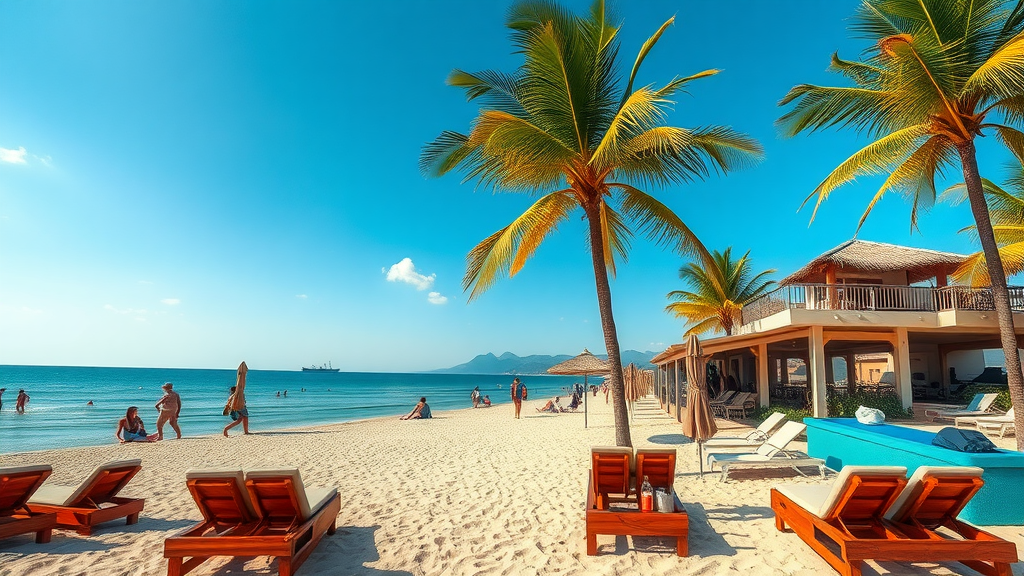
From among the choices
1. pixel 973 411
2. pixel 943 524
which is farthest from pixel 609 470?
pixel 973 411

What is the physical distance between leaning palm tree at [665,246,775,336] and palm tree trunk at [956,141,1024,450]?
1407 cm

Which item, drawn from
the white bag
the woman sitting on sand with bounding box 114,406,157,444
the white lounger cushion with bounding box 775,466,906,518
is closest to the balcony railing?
the white bag

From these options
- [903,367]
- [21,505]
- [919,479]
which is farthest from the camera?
[903,367]

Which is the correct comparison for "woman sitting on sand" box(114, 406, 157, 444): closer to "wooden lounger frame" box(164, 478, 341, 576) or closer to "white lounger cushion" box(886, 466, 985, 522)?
"wooden lounger frame" box(164, 478, 341, 576)

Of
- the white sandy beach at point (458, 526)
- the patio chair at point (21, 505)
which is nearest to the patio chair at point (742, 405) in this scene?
the white sandy beach at point (458, 526)

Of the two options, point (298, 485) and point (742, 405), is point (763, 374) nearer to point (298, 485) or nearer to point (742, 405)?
point (742, 405)

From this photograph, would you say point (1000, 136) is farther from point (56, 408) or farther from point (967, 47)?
point (56, 408)

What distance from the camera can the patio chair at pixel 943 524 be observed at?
133 inches

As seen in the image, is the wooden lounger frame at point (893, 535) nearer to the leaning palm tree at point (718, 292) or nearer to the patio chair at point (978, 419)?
the patio chair at point (978, 419)

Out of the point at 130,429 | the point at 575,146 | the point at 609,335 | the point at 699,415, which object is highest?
the point at 575,146

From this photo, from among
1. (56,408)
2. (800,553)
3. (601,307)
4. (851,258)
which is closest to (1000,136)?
(851,258)

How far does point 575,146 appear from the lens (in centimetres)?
721

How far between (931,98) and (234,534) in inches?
405

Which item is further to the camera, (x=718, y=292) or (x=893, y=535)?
(x=718, y=292)
